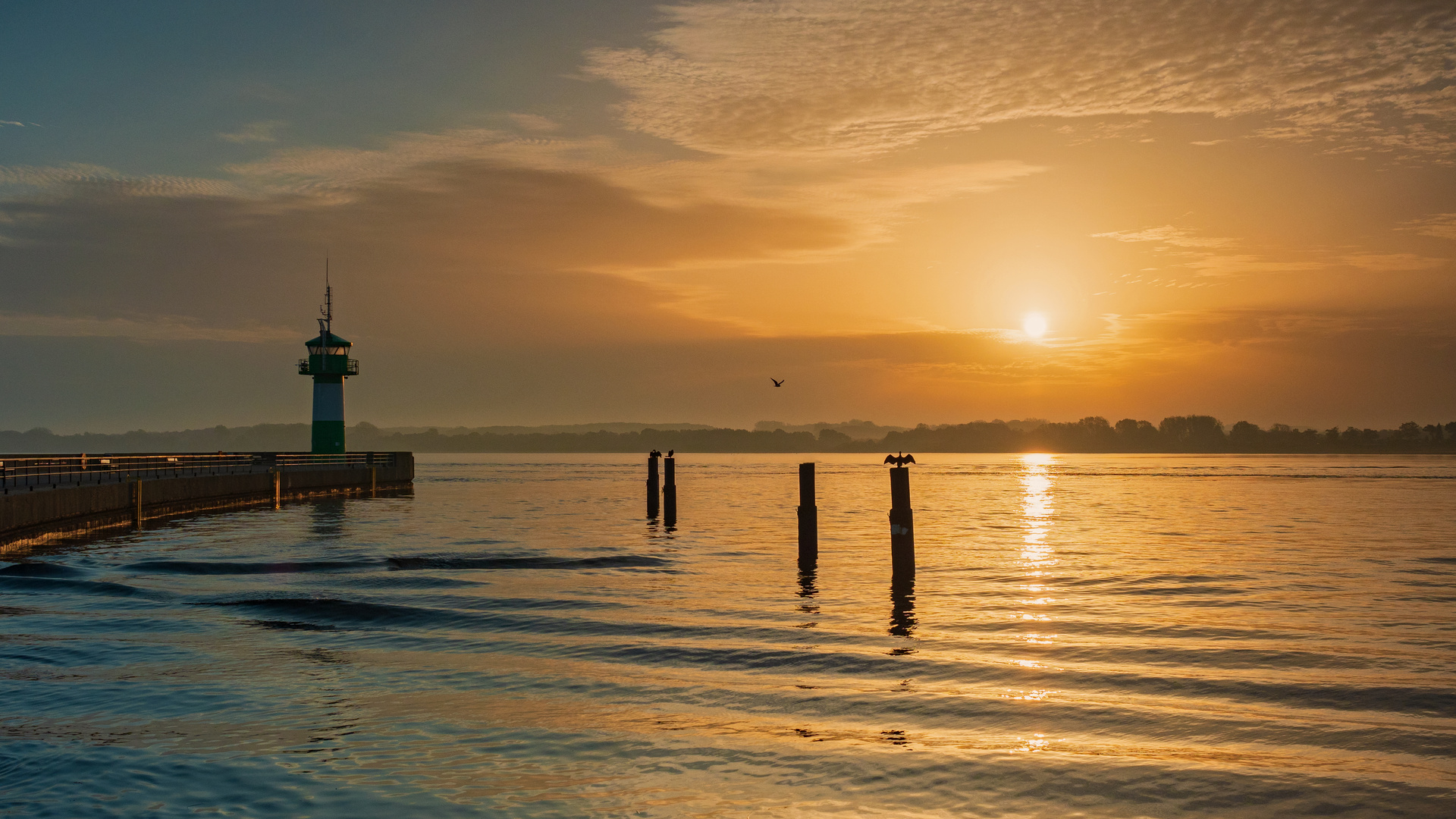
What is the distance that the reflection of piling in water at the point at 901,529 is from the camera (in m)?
24.3

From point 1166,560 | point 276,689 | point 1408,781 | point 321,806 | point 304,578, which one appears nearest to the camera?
point 321,806

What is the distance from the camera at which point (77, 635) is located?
16406mm

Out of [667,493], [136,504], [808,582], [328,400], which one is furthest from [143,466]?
[808,582]

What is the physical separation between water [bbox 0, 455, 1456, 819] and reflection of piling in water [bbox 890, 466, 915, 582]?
0.95 metres

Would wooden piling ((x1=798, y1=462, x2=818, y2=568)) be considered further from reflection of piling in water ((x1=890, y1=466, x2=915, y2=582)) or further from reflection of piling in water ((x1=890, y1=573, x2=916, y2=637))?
reflection of piling in water ((x1=890, y1=573, x2=916, y2=637))

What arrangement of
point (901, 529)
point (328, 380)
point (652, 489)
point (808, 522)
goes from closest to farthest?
point (901, 529), point (808, 522), point (652, 489), point (328, 380)

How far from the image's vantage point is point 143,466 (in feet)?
149

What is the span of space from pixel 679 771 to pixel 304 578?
19.1m

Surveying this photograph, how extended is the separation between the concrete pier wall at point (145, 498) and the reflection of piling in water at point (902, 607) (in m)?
22.6

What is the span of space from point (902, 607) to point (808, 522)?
8035 mm

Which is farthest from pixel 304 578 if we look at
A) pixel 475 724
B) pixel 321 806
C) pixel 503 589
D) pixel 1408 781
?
pixel 1408 781

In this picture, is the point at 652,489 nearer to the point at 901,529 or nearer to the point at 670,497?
the point at 670,497

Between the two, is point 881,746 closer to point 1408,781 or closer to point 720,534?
point 1408,781

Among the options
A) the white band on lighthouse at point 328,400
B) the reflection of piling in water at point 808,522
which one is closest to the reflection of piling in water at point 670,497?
the reflection of piling in water at point 808,522
